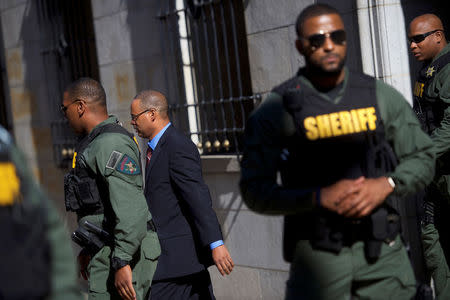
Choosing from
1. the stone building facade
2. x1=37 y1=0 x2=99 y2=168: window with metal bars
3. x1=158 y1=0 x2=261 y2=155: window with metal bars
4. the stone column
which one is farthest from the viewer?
x1=37 y1=0 x2=99 y2=168: window with metal bars

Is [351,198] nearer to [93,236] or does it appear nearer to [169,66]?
[93,236]

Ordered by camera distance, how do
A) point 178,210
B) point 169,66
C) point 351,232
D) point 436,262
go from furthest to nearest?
point 169,66 < point 436,262 < point 178,210 < point 351,232

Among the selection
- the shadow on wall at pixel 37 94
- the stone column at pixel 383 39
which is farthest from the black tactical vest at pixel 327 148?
the shadow on wall at pixel 37 94

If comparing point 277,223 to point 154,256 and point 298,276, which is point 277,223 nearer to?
point 154,256

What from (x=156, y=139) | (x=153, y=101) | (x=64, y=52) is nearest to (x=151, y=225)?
(x=156, y=139)

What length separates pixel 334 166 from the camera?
2.60m

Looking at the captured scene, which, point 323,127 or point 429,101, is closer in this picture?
point 323,127

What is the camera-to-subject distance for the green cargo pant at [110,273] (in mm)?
3627

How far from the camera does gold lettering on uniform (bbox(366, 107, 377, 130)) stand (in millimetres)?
2633

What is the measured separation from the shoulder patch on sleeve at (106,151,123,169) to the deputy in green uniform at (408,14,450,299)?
207 cm

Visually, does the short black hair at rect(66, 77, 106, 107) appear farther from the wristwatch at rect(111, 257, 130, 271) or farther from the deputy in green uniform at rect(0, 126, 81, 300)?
the deputy in green uniform at rect(0, 126, 81, 300)

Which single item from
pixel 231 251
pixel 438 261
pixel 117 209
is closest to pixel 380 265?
pixel 117 209

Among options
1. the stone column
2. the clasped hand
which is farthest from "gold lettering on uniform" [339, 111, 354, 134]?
the stone column

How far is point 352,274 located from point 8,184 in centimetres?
146
